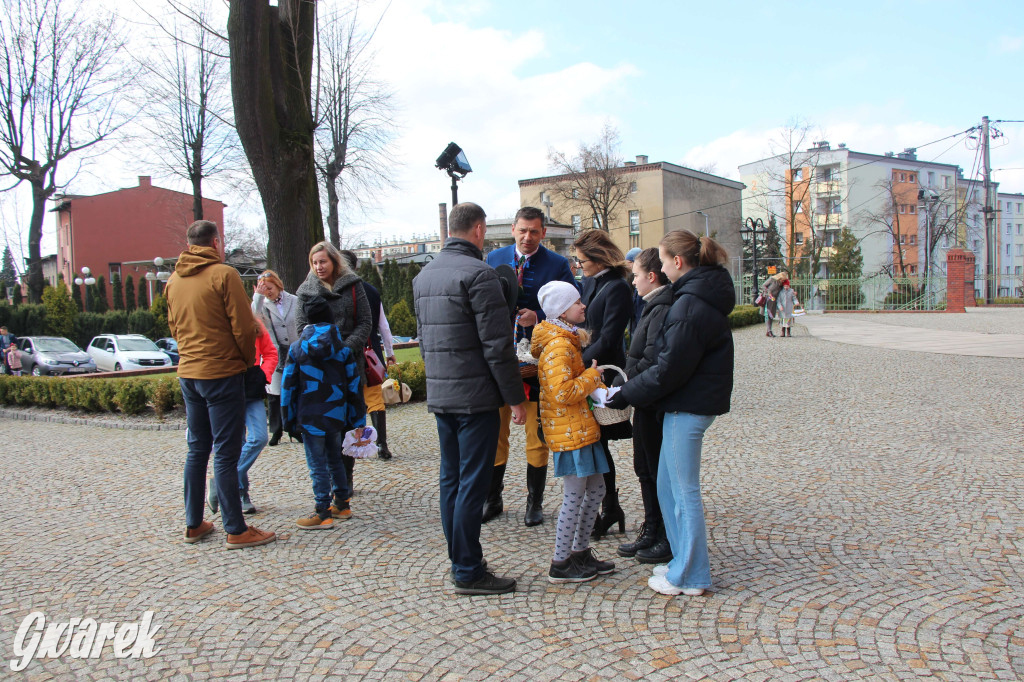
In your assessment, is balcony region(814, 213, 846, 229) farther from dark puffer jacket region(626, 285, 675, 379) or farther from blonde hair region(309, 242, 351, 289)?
dark puffer jacket region(626, 285, 675, 379)

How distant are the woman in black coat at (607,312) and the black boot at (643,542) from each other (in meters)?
0.34

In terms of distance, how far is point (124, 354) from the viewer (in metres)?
22.7

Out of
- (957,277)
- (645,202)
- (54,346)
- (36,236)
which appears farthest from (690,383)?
(645,202)

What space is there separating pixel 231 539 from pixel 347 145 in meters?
22.3

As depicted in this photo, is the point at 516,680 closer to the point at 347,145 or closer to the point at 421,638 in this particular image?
the point at 421,638

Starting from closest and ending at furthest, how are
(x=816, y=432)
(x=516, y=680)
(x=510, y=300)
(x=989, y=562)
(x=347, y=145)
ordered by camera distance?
(x=516, y=680), (x=989, y=562), (x=510, y=300), (x=816, y=432), (x=347, y=145)

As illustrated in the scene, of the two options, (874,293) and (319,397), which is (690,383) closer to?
(319,397)

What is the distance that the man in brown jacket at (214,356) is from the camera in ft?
14.0

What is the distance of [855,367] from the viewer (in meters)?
12.3

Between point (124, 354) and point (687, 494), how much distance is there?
23647mm

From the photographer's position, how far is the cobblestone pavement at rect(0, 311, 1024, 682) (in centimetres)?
288

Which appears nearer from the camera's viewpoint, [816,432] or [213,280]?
[213,280]

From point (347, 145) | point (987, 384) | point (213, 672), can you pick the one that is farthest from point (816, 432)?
point (347, 145)

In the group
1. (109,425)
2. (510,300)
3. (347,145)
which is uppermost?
(347,145)
